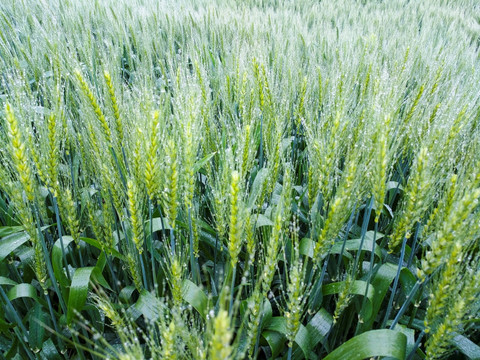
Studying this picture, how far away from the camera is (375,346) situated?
92 centimetres

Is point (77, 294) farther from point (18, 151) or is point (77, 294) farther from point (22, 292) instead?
point (18, 151)

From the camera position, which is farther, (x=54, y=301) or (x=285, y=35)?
(x=285, y=35)

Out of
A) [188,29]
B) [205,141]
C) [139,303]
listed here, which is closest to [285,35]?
[188,29]

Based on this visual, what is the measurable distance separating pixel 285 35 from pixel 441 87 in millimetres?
1349

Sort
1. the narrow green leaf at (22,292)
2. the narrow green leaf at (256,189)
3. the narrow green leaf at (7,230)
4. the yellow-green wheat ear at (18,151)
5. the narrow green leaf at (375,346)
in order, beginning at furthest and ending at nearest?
the narrow green leaf at (7,230)
the narrow green leaf at (22,292)
the narrow green leaf at (256,189)
the narrow green leaf at (375,346)
the yellow-green wheat ear at (18,151)

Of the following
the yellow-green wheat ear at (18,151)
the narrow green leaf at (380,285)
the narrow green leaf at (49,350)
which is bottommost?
the narrow green leaf at (49,350)

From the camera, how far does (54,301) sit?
57.5 inches

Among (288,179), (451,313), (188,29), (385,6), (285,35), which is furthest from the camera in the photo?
(385,6)

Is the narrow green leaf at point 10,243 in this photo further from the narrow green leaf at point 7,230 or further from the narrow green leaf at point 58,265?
the narrow green leaf at point 58,265

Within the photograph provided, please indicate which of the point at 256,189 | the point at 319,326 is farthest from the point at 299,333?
the point at 256,189

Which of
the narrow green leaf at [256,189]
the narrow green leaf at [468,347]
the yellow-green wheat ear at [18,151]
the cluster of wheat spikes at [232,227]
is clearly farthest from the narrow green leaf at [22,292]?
the narrow green leaf at [468,347]

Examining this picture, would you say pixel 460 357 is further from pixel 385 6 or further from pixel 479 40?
pixel 385 6

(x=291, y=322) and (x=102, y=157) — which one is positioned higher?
(x=102, y=157)

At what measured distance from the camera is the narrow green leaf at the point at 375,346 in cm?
91
